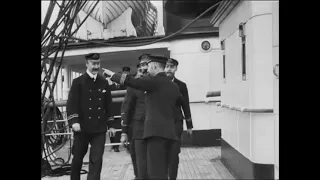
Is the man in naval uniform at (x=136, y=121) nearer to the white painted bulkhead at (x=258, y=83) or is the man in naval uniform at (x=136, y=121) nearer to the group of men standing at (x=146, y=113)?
the group of men standing at (x=146, y=113)

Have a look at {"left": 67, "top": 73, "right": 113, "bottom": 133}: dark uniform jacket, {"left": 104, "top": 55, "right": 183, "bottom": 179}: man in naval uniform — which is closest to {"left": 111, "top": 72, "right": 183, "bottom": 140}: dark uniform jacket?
{"left": 104, "top": 55, "right": 183, "bottom": 179}: man in naval uniform

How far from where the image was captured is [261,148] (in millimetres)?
1361

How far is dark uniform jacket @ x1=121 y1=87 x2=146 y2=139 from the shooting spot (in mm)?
1574

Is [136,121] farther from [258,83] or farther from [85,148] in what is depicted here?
[258,83]

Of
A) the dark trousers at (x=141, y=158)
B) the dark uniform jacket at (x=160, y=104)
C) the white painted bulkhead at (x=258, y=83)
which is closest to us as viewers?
the dark uniform jacket at (x=160, y=104)

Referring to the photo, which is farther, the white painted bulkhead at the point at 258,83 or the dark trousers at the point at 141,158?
the dark trousers at the point at 141,158

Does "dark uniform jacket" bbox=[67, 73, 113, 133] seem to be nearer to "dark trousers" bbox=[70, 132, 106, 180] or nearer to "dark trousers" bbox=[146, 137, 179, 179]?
"dark trousers" bbox=[70, 132, 106, 180]

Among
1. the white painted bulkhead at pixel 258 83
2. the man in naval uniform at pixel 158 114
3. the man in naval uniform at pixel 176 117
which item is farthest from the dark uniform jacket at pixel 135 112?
the white painted bulkhead at pixel 258 83

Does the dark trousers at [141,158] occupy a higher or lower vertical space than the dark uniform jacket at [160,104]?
lower

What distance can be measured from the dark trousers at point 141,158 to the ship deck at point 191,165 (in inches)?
1.9

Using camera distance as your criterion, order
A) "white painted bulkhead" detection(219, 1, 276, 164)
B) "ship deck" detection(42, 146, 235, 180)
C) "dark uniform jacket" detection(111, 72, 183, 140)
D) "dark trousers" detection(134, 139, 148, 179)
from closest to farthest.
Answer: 1. "dark uniform jacket" detection(111, 72, 183, 140)
2. "white painted bulkhead" detection(219, 1, 276, 164)
3. "dark trousers" detection(134, 139, 148, 179)
4. "ship deck" detection(42, 146, 235, 180)

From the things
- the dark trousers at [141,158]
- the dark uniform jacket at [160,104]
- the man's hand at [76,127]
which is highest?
the dark uniform jacket at [160,104]

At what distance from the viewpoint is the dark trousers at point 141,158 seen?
1.49 m

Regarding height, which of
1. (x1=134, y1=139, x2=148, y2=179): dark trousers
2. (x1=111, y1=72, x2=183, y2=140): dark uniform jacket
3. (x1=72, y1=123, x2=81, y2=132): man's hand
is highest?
(x1=111, y1=72, x2=183, y2=140): dark uniform jacket
